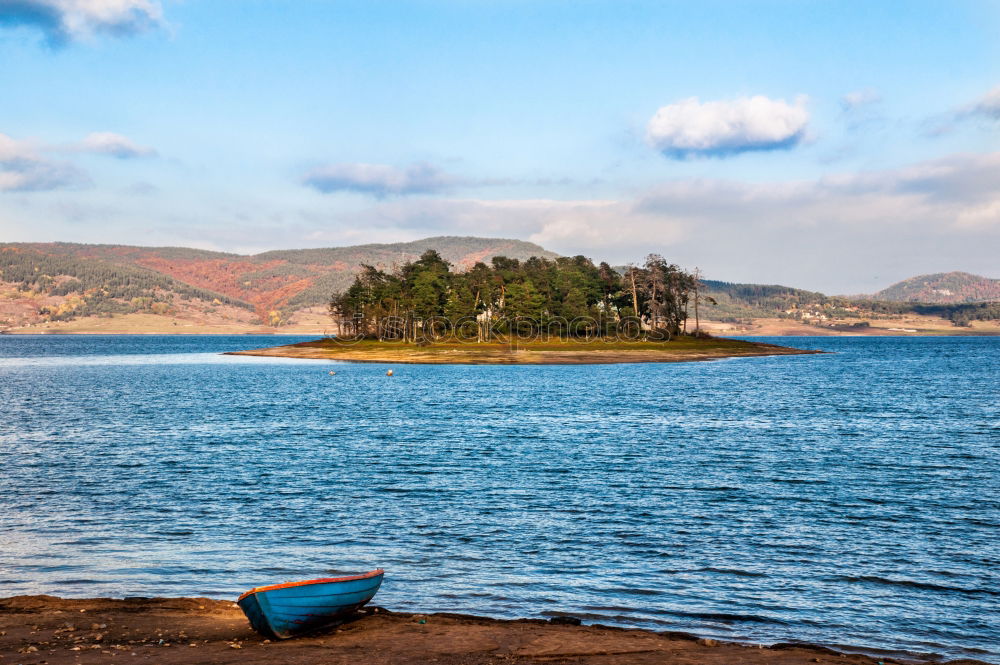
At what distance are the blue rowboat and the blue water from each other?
3.49 m

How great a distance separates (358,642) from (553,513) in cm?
1739

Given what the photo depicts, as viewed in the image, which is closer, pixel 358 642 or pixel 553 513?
pixel 358 642

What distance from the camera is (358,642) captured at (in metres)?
19.8

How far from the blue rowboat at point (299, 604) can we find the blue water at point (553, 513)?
3489mm

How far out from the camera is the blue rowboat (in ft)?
64.4

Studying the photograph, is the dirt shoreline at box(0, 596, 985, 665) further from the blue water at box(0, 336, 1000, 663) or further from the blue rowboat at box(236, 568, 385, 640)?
the blue water at box(0, 336, 1000, 663)

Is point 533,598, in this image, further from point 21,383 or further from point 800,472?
point 21,383

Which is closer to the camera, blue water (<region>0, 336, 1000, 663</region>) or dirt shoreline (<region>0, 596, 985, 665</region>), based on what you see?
dirt shoreline (<region>0, 596, 985, 665</region>)

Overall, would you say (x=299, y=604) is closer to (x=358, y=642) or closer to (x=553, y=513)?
(x=358, y=642)

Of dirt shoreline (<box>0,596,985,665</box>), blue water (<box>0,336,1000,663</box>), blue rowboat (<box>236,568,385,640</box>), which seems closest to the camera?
dirt shoreline (<box>0,596,985,665</box>)

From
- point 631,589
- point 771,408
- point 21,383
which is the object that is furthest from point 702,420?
point 21,383

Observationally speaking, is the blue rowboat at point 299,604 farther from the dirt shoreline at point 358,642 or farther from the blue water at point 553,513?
the blue water at point 553,513

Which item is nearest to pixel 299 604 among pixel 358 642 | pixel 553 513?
pixel 358 642

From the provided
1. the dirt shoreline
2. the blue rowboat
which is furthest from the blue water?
the blue rowboat
